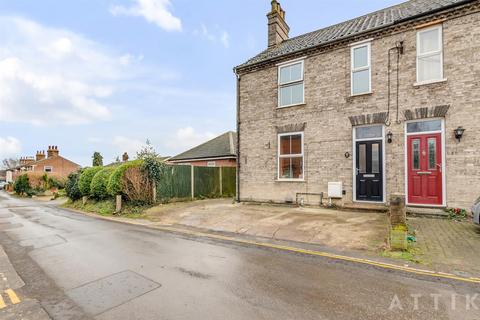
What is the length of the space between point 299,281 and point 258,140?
9794 mm

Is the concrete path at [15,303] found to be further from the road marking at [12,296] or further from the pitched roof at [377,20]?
the pitched roof at [377,20]

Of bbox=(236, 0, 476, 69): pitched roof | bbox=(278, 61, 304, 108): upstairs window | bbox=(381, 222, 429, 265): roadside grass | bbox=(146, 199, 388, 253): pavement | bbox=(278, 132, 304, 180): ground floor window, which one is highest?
bbox=(236, 0, 476, 69): pitched roof

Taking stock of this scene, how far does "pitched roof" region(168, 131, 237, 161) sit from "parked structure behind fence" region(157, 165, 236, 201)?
224cm

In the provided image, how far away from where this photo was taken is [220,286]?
13.6 feet

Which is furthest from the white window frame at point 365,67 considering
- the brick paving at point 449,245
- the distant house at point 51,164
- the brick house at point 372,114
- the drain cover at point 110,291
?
the distant house at point 51,164

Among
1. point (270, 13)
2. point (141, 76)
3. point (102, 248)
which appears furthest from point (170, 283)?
point (141, 76)

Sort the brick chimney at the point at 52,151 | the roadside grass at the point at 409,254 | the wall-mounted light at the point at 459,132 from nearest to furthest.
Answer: the roadside grass at the point at 409,254 → the wall-mounted light at the point at 459,132 → the brick chimney at the point at 52,151

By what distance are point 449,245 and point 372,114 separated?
579 centimetres

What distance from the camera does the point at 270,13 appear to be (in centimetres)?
1582

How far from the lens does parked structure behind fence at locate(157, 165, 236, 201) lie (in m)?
15.0

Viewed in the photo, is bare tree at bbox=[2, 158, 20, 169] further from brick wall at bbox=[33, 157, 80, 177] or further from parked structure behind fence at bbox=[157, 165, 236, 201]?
parked structure behind fence at bbox=[157, 165, 236, 201]

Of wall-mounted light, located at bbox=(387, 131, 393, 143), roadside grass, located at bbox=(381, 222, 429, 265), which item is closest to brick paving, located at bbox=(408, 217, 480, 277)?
roadside grass, located at bbox=(381, 222, 429, 265)

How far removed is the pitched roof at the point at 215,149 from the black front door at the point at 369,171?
11223mm

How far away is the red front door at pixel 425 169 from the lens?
29.6 feet
